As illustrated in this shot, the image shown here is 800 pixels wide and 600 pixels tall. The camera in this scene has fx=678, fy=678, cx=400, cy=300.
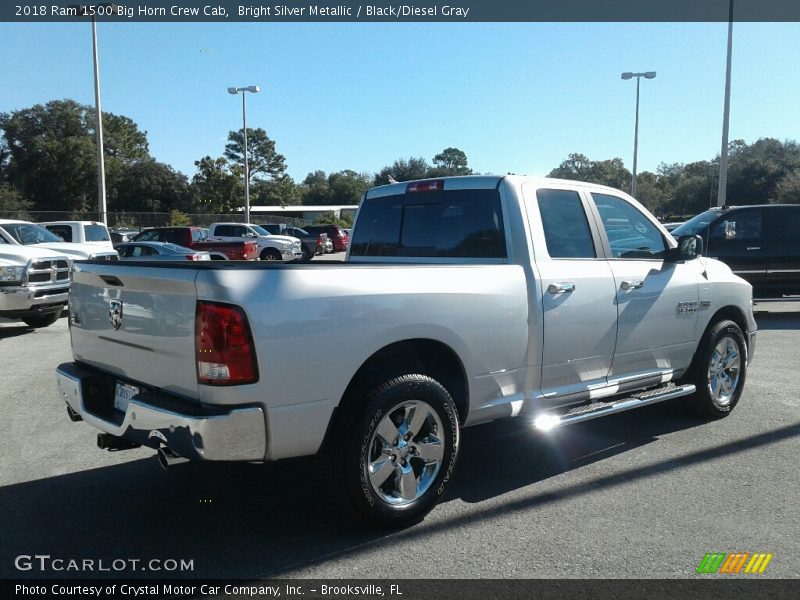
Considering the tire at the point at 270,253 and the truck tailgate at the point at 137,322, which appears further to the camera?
the tire at the point at 270,253

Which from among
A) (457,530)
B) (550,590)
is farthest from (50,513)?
(550,590)

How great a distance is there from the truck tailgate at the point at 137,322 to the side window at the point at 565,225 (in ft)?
8.23

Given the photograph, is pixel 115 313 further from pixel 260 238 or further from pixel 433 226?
pixel 260 238

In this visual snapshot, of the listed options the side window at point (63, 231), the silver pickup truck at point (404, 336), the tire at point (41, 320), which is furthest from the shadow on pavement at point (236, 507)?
the side window at point (63, 231)

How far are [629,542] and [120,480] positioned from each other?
323 centimetres

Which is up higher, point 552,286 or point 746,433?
point 552,286

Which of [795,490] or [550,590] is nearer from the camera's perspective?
[550,590]

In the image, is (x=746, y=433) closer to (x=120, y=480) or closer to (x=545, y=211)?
(x=545, y=211)

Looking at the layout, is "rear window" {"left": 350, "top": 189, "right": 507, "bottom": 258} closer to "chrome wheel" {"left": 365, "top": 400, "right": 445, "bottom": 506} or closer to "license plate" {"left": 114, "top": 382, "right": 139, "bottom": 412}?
"chrome wheel" {"left": 365, "top": 400, "right": 445, "bottom": 506}

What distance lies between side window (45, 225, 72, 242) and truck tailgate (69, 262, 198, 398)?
14373 mm

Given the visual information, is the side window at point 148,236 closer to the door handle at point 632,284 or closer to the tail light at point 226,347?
the door handle at point 632,284

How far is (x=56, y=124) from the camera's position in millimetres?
75375

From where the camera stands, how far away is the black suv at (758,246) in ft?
42.5
